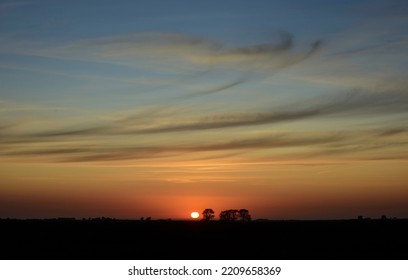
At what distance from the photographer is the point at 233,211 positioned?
18938 cm
